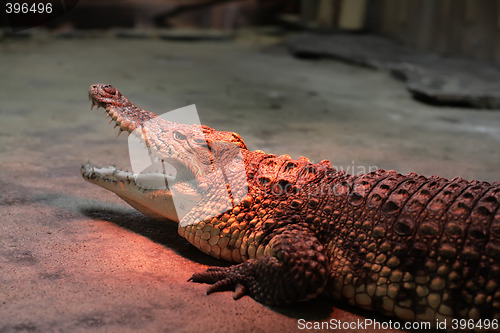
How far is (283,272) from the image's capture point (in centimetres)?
257

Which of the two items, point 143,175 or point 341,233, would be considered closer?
point 341,233

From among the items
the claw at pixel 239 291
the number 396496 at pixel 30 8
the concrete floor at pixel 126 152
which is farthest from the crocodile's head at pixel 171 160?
the number 396496 at pixel 30 8

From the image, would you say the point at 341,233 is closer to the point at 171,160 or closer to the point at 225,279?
the point at 225,279

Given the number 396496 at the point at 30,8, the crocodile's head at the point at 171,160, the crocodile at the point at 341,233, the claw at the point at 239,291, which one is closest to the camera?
the crocodile at the point at 341,233

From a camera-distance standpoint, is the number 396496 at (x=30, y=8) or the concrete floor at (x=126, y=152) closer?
the concrete floor at (x=126, y=152)

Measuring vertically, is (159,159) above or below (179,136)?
below

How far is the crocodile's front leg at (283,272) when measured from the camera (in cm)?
255

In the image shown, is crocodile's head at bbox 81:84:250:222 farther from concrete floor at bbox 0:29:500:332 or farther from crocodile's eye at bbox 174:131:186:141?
concrete floor at bbox 0:29:500:332

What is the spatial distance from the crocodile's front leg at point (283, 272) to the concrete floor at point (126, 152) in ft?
0.26

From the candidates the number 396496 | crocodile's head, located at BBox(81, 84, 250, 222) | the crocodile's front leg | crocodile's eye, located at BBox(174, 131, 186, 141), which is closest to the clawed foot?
the crocodile's front leg

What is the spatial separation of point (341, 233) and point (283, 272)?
15.0 inches

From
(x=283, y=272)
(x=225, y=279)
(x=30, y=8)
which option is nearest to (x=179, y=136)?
(x=225, y=279)

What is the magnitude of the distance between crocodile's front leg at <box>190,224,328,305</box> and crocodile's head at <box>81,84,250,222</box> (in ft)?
1.59

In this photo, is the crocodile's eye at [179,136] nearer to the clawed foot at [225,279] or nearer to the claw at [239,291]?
the clawed foot at [225,279]
